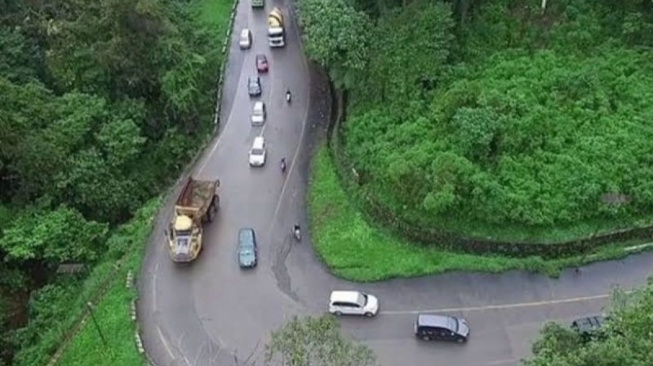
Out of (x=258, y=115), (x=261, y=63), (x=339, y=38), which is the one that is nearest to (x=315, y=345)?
(x=339, y=38)

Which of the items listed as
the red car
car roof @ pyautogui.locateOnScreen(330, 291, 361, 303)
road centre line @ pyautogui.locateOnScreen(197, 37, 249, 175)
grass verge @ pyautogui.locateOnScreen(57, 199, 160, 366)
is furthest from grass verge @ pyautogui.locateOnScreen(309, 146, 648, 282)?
the red car

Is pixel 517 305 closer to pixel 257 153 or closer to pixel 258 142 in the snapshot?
pixel 257 153

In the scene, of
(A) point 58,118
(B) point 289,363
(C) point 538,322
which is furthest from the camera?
(A) point 58,118

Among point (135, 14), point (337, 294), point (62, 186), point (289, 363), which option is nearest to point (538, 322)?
point (337, 294)

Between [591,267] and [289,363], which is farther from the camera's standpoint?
[591,267]

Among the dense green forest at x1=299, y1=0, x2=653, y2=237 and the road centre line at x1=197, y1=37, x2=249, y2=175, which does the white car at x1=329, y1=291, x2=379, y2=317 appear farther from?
the road centre line at x1=197, y1=37, x2=249, y2=175

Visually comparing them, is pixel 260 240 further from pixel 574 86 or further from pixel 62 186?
pixel 574 86
